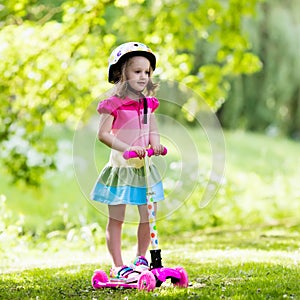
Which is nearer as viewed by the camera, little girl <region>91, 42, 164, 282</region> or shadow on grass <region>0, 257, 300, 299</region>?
shadow on grass <region>0, 257, 300, 299</region>

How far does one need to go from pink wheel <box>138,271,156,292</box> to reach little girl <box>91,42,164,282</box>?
122 mm

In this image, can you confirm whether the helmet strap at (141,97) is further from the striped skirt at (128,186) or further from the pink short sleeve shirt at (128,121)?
the striped skirt at (128,186)

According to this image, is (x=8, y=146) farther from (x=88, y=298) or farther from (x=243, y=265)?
(x=88, y=298)

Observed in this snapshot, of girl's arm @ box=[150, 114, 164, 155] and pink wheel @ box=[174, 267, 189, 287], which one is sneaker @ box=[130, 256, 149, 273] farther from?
girl's arm @ box=[150, 114, 164, 155]

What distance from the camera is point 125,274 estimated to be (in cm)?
384

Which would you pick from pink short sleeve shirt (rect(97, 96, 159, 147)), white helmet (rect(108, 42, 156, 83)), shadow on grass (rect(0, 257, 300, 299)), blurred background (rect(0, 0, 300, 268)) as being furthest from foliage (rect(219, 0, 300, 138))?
pink short sleeve shirt (rect(97, 96, 159, 147))

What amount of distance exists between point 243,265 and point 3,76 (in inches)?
154

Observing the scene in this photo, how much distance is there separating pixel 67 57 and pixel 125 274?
4.36 m

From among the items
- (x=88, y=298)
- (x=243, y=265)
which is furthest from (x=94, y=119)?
(x=88, y=298)

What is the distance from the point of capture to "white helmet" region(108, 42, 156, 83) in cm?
386

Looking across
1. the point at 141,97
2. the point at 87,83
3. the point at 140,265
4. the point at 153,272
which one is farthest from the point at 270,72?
the point at 153,272

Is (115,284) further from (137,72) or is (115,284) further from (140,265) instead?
(137,72)

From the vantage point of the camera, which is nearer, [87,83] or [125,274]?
[125,274]

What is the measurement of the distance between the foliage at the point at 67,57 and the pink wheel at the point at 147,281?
13.6ft
